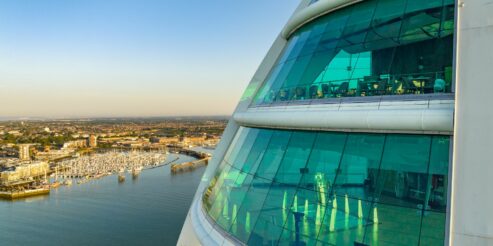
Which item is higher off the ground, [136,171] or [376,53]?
[376,53]

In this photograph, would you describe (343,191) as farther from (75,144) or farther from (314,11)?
(75,144)

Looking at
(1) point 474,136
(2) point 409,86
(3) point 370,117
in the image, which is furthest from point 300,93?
(1) point 474,136

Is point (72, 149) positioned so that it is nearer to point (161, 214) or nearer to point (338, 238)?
point (161, 214)

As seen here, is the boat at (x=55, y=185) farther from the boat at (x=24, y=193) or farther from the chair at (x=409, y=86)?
the chair at (x=409, y=86)

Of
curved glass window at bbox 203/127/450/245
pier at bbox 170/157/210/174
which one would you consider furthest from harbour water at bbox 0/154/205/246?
curved glass window at bbox 203/127/450/245

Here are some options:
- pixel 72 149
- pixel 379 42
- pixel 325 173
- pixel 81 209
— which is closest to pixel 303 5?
pixel 379 42

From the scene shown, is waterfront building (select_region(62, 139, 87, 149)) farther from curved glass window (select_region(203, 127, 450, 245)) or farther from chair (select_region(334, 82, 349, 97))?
chair (select_region(334, 82, 349, 97))
